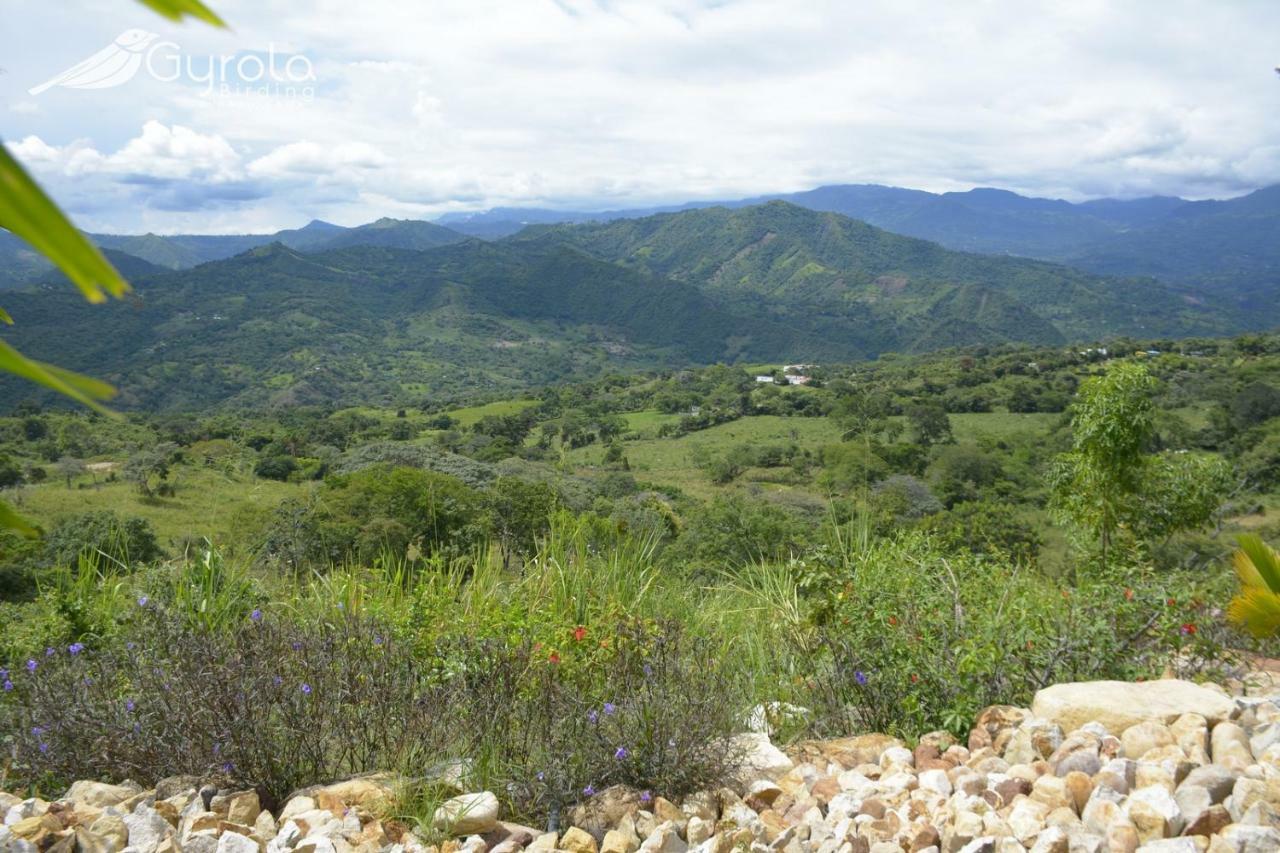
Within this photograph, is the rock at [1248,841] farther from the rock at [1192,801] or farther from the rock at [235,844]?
the rock at [235,844]

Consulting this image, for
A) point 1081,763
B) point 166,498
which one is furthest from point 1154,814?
point 166,498

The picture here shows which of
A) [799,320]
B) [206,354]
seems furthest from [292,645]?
[799,320]

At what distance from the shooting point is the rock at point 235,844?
2.54 metres

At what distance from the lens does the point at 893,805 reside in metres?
2.70

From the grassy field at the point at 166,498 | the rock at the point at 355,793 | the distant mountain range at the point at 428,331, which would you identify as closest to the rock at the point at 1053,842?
the rock at the point at 355,793

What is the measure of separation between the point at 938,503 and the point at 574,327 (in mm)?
167633

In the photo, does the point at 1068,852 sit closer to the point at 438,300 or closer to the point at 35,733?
the point at 35,733

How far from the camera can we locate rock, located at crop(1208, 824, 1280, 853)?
2.15 m

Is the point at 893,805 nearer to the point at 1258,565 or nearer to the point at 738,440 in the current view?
the point at 1258,565

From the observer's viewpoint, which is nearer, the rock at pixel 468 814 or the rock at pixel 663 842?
the rock at pixel 663 842

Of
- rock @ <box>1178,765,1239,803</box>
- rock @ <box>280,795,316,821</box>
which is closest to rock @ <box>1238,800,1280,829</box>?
rock @ <box>1178,765,1239,803</box>

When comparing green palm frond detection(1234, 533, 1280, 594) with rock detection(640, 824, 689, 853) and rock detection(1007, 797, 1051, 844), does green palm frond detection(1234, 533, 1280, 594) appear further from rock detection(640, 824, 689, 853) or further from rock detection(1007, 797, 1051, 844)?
rock detection(640, 824, 689, 853)

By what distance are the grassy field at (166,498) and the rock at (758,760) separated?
891 inches

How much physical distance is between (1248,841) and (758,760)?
1.49 meters
